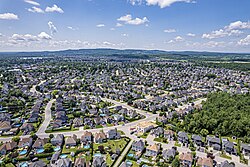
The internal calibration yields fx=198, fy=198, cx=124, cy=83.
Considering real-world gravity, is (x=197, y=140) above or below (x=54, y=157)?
above

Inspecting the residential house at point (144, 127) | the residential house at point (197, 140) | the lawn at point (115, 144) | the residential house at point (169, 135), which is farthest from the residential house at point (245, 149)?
the lawn at point (115, 144)

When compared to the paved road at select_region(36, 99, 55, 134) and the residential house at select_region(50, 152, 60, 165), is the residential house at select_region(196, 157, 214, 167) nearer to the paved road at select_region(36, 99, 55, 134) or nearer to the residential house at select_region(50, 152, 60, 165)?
the residential house at select_region(50, 152, 60, 165)

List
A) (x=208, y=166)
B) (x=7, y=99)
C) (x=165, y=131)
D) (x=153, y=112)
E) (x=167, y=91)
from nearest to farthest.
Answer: (x=208, y=166)
(x=165, y=131)
(x=153, y=112)
(x=7, y=99)
(x=167, y=91)

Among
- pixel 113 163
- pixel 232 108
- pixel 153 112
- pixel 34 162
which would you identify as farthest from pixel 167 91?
pixel 34 162

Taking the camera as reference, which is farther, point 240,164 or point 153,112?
point 153,112

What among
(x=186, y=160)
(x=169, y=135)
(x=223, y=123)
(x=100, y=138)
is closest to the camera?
(x=186, y=160)

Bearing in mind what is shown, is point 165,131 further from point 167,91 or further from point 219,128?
point 167,91

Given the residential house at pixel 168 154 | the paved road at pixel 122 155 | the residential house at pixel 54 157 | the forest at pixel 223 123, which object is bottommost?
the paved road at pixel 122 155

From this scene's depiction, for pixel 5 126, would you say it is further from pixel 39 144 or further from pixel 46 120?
pixel 39 144

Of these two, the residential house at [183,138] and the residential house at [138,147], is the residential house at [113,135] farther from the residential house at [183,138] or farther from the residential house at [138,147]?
the residential house at [183,138]

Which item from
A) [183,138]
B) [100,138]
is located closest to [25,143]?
[100,138]

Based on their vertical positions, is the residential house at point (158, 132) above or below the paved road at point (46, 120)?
above
